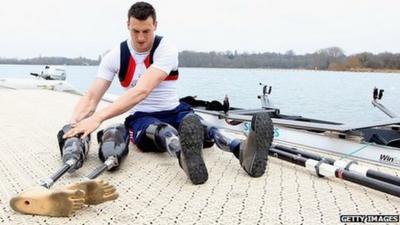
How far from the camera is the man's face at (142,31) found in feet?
9.98

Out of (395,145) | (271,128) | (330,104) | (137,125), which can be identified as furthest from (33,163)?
(330,104)

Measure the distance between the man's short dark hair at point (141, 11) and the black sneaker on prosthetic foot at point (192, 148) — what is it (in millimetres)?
814

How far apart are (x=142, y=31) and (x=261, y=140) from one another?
1.13m

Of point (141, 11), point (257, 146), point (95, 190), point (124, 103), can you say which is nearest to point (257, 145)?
point (257, 146)

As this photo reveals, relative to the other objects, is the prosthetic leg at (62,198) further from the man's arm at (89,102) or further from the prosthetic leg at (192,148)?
the man's arm at (89,102)

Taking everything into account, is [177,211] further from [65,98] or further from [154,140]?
[65,98]

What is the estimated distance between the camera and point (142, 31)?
10.1 ft

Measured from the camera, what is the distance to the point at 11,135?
172 inches

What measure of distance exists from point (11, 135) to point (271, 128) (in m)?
2.78

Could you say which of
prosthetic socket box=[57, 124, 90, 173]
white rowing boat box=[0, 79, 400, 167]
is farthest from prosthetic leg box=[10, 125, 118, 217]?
white rowing boat box=[0, 79, 400, 167]

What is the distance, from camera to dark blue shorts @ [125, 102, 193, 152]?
3.38m

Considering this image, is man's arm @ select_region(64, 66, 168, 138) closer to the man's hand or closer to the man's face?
the man's hand

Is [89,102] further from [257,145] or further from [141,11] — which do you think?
[257,145]

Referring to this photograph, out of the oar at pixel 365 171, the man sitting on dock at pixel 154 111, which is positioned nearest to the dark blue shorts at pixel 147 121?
the man sitting on dock at pixel 154 111
